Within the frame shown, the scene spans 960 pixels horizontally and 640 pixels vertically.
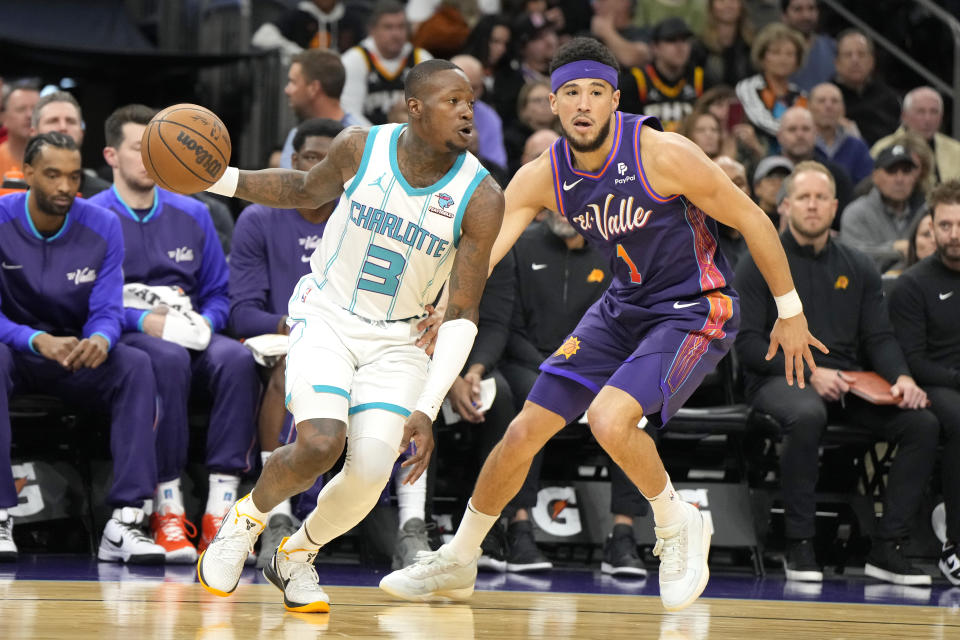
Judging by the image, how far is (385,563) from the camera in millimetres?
6477

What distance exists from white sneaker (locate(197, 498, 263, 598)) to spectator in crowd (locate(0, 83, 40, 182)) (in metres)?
3.85

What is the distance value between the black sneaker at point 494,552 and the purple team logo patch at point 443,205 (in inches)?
89.9

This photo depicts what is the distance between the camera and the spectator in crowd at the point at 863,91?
10.8 m

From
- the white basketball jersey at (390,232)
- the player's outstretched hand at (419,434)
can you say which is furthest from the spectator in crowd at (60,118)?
the player's outstretched hand at (419,434)

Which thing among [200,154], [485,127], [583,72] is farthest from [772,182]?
[200,154]

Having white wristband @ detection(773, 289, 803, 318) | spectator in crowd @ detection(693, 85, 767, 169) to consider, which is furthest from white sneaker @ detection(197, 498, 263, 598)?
spectator in crowd @ detection(693, 85, 767, 169)

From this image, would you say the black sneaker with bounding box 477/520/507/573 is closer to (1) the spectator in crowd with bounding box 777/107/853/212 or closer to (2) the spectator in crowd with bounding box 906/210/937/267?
(2) the spectator in crowd with bounding box 906/210/937/267

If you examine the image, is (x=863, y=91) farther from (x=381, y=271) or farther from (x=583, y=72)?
(x=381, y=271)

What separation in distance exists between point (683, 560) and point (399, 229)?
1722 millimetres

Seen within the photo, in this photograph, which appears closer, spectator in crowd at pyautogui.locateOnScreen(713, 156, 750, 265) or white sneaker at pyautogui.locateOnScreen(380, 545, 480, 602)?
white sneaker at pyautogui.locateOnScreen(380, 545, 480, 602)

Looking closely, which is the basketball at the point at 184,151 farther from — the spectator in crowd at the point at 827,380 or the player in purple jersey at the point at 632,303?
the spectator in crowd at the point at 827,380

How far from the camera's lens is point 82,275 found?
6.41 meters

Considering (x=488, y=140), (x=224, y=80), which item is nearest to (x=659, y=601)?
(x=488, y=140)

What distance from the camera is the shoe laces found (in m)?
5.07
